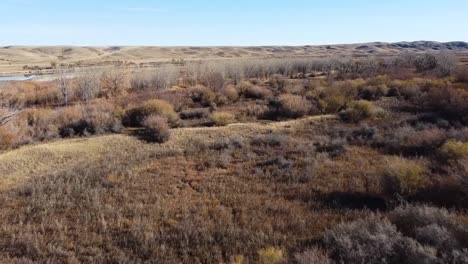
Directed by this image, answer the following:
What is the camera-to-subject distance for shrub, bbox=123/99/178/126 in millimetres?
22266

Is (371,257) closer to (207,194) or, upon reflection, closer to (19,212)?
(207,194)

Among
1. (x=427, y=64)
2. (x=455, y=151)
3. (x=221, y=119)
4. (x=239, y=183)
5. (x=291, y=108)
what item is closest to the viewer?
(x=455, y=151)

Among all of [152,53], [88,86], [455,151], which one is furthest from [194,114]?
[152,53]

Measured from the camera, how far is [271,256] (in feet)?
24.2

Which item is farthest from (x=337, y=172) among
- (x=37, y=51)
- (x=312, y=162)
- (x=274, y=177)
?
(x=37, y=51)

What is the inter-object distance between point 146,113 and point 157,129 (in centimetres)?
347

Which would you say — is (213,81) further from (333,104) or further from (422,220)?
(422,220)

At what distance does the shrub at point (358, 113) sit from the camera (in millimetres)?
23141

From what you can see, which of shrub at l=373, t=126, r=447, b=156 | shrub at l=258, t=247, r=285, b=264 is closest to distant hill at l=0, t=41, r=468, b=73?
shrub at l=373, t=126, r=447, b=156

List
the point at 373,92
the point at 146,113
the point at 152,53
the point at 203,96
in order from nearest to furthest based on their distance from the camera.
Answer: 1. the point at 146,113
2. the point at 203,96
3. the point at 373,92
4. the point at 152,53

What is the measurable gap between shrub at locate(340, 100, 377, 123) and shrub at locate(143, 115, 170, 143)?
10175 mm

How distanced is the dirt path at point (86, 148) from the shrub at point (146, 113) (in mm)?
2036

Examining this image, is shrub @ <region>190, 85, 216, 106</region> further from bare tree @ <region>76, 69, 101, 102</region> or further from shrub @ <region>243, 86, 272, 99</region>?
bare tree @ <region>76, 69, 101, 102</region>

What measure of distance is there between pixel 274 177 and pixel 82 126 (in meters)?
11.7
